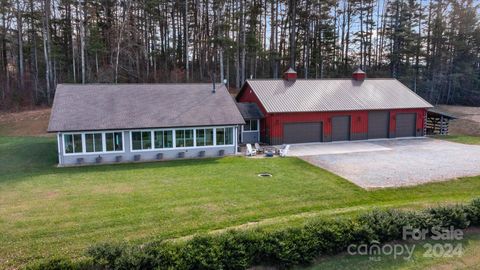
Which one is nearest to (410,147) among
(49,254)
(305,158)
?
(305,158)

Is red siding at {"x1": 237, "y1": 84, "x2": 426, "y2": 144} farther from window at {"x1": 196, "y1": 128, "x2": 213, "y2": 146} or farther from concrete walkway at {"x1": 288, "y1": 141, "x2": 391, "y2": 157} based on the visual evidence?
window at {"x1": 196, "y1": 128, "x2": 213, "y2": 146}

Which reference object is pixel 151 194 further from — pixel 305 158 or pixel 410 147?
pixel 410 147

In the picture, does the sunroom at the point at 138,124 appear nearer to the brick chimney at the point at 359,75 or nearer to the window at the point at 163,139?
the window at the point at 163,139

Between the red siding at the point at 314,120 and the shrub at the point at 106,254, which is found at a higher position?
the red siding at the point at 314,120

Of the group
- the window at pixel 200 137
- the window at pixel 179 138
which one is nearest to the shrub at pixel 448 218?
the window at pixel 200 137

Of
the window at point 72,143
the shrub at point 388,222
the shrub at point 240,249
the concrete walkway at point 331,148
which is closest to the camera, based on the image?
the shrub at point 240,249

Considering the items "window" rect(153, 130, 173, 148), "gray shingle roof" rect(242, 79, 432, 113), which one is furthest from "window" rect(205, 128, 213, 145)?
"gray shingle roof" rect(242, 79, 432, 113)
